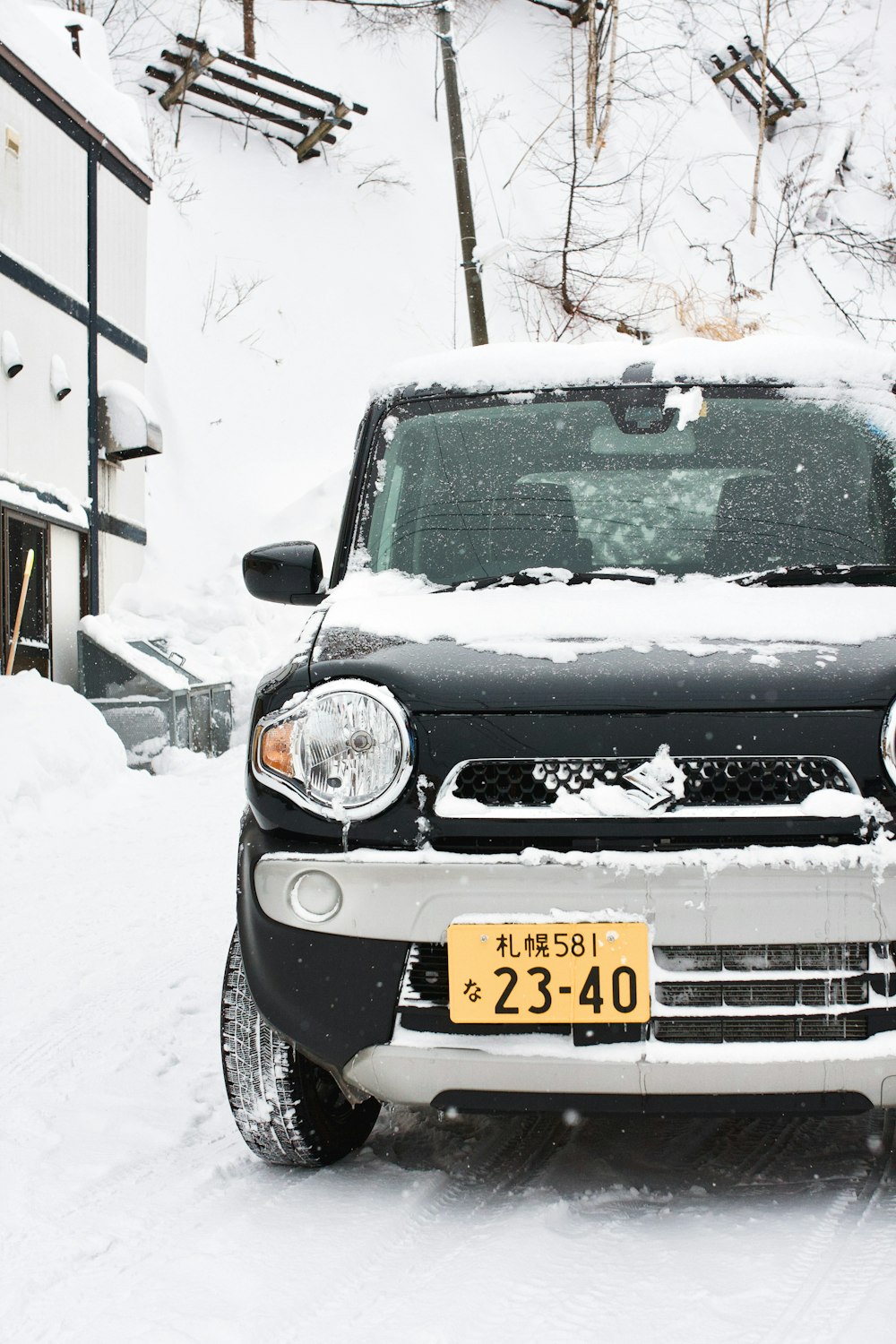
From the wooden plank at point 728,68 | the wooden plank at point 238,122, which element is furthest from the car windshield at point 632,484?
the wooden plank at point 728,68

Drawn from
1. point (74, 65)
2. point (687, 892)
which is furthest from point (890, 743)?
point (74, 65)

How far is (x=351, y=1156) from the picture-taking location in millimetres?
2809

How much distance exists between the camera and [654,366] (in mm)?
3477

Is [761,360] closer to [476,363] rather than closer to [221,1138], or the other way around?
[476,363]

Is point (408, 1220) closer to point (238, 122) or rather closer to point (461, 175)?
point (461, 175)

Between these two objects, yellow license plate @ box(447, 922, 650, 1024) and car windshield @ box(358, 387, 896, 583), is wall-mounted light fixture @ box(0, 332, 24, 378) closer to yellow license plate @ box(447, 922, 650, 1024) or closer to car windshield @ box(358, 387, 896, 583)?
car windshield @ box(358, 387, 896, 583)

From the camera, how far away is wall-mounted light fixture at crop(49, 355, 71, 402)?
Result: 14.4 metres

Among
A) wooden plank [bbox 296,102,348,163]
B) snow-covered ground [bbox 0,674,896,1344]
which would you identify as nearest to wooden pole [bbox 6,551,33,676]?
snow-covered ground [bbox 0,674,896,1344]

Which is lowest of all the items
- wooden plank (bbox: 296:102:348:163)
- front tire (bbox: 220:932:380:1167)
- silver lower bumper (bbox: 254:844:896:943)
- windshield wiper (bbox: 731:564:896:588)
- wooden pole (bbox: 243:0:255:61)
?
front tire (bbox: 220:932:380:1167)

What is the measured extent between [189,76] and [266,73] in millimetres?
1624

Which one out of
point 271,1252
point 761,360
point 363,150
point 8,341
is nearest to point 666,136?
point 363,150

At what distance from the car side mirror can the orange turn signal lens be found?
2.85ft

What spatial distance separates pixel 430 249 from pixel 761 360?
25153 mm

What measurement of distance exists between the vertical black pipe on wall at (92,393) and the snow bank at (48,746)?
5.88 meters
